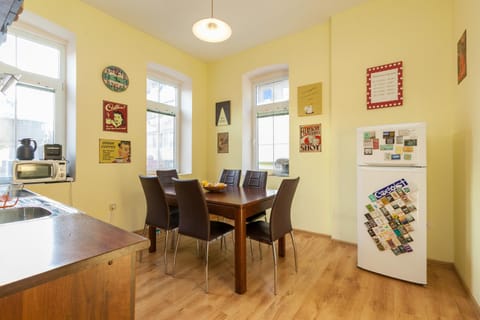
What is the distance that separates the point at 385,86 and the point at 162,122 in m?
3.29

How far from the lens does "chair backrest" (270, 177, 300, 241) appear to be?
192cm

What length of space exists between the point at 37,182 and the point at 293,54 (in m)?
3.53

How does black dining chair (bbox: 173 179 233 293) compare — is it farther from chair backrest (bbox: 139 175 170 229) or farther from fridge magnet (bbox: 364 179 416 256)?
fridge magnet (bbox: 364 179 416 256)

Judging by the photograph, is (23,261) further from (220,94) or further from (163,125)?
(220,94)

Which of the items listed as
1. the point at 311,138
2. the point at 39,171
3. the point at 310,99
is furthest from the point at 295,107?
the point at 39,171

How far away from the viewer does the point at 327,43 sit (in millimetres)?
3041

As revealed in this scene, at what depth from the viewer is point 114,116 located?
296 centimetres

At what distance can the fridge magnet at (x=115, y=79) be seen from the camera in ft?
9.42

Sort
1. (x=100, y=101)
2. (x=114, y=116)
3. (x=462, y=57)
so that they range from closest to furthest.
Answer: (x=462, y=57), (x=100, y=101), (x=114, y=116)

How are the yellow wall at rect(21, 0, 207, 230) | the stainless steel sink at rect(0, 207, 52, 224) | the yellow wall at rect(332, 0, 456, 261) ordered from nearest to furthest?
the stainless steel sink at rect(0, 207, 52, 224), the yellow wall at rect(332, 0, 456, 261), the yellow wall at rect(21, 0, 207, 230)

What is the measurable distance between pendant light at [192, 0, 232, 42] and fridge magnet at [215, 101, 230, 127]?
1.92 metres

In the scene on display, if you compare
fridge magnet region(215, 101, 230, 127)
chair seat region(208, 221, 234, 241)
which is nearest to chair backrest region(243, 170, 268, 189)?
chair seat region(208, 221, 234, 241)

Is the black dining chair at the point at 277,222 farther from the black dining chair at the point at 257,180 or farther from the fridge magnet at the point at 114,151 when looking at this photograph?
the fridge magnet at the point at 114,151

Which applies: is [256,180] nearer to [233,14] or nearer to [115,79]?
[233,14]
